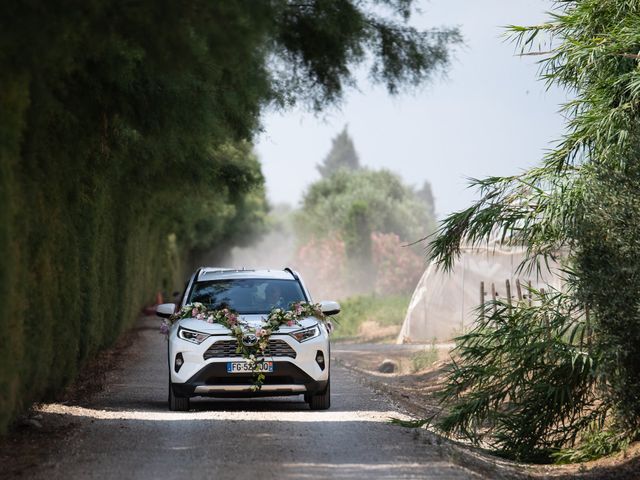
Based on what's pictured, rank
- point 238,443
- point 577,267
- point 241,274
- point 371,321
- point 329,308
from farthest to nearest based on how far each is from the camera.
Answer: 1. point 371,321
2. point 241,274
3. point 329,308
4. point 577,267
5. point 238,443

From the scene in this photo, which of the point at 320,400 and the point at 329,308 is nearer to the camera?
the point at 320,400

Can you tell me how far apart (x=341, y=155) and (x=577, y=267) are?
578 feet

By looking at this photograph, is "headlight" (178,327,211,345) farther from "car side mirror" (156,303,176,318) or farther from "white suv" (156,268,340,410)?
"car side mirror" (156,303,176,318)

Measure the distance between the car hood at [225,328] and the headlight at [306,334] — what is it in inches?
2.2

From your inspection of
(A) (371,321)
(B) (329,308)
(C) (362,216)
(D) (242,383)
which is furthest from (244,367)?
(C) (362,216)

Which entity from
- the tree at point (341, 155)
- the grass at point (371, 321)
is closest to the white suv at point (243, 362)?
the grass at point (371, 321)

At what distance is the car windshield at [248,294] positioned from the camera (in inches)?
640

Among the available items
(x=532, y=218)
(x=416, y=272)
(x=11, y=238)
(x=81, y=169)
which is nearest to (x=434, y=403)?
(x=532, y=218)

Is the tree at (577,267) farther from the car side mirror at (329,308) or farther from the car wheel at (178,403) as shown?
the car wheel at (178,403)

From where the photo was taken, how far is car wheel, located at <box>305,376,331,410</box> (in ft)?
51.4

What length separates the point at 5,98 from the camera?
10906 mm

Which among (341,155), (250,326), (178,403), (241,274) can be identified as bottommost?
(178,403)

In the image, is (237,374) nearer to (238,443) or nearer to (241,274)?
(241,274)

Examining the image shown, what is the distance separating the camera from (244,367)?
49.3ft
